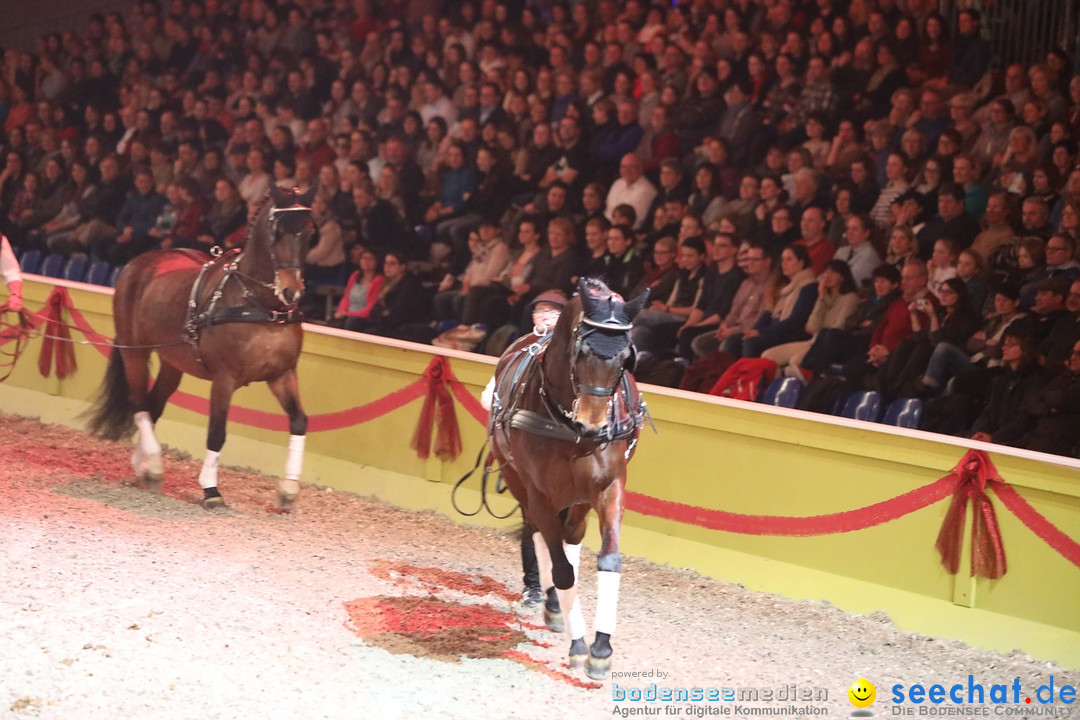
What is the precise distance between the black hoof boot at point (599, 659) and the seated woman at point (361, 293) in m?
6.35

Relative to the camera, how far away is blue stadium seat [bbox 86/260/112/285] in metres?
13.9

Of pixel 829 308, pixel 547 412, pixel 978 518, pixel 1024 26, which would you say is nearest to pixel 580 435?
pixel 547 412

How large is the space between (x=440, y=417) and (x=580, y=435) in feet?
10.6

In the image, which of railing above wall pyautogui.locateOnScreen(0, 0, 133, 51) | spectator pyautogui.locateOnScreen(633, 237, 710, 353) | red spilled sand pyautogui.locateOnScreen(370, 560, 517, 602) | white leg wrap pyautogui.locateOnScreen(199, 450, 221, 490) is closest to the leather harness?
red spilled sand pyautogui.locateOnScreen(370, 560, 517, 602)

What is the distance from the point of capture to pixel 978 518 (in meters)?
6.18

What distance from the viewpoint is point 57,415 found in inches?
412

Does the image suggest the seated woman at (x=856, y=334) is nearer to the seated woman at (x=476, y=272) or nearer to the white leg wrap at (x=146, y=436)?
the seated woman at (x=476, y=272)

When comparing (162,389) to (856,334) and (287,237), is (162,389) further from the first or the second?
(856,334)

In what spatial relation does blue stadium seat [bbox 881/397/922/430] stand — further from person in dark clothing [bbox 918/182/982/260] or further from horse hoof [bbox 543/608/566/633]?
horse hoof [bbox 543/608/566/633]

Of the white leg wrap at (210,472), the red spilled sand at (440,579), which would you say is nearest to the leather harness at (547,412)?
the red spilled sand at (440,579)

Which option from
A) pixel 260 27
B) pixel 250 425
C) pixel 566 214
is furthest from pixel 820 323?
pixel 260 27

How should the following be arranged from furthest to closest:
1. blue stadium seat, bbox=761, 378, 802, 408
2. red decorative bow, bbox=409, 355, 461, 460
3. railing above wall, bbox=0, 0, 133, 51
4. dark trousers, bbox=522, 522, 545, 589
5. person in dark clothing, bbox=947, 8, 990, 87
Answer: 1. railing above wall, bbox=0, 0, 133, 51
2. person in dark clothing, bbox=947, 8, 990, 87
3. blue stadium seat, bbox=761, 378, 802, 408
4. red decorative bow, bbox=409, 355, 461, 460
5. dark trousers, bbox=522, 522, 545, 589

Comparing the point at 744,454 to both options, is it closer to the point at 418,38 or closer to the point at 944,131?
the point at 944,131

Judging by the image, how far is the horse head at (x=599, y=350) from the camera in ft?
16.4
